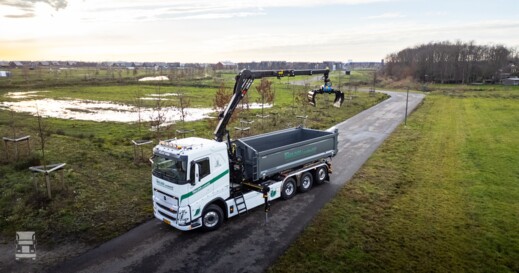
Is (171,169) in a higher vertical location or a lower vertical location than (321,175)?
higher

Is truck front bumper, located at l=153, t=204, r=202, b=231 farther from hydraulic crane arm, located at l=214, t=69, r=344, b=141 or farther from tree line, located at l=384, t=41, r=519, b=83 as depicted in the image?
tree line, located at l=384, t=41, r=519, b=83

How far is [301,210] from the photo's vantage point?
509 inches

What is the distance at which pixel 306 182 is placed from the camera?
1481 cm

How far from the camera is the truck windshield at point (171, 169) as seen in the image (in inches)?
397

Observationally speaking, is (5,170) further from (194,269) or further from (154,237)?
(194,269)

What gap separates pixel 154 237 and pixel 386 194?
9.83 metres

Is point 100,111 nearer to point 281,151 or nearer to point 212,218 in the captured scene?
point 281,151

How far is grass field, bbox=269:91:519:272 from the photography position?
9492 mm

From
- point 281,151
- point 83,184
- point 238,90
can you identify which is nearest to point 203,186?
point 281,151

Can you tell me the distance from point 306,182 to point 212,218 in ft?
17.2

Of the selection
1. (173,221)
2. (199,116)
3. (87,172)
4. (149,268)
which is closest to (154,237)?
(173,221)

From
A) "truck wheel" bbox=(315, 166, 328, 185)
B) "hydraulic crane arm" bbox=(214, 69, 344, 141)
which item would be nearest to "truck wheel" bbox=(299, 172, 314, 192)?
"truck wheel" bbox=(315, 166, 328, 185)

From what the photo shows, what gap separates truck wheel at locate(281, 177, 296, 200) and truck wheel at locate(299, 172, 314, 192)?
44cm

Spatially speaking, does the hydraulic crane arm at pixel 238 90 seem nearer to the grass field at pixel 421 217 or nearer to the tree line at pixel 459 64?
the grass field at pixel 421 217
